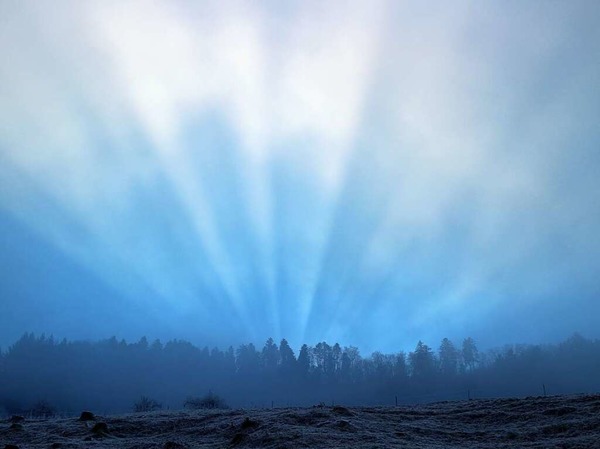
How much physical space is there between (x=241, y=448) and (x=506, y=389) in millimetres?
149798

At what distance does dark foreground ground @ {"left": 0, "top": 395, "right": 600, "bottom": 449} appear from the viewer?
111 ft

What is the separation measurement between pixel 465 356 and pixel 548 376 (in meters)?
35.1

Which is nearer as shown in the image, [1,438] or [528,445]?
[528,445]

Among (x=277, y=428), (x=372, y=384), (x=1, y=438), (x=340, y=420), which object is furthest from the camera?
(x=372, y=384)

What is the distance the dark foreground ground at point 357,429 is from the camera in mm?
33906

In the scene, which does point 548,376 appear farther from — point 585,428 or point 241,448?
point 241,448

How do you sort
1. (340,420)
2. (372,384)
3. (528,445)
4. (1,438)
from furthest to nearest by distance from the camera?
1. (372,384)
2. (1,438)
3. (340,420)
4. (528,445)

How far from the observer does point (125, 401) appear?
→ 195 m

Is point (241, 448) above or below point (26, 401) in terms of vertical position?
below

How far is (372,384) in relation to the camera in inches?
7761

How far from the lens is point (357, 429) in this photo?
128 feet

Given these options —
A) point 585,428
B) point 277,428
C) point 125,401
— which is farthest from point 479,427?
point 125,401

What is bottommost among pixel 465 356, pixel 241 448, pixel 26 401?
pixel 241 448

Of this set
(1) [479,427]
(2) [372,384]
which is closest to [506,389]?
(2) [372,384]
